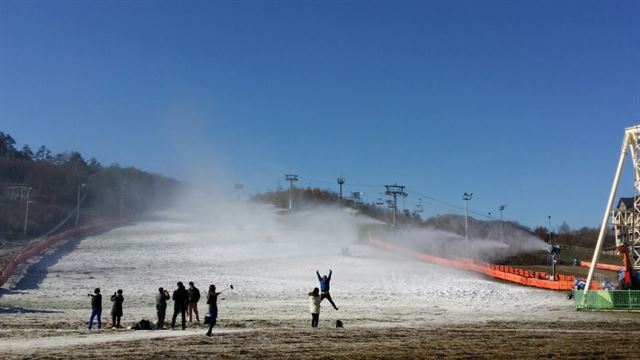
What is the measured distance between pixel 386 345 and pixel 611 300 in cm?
1785

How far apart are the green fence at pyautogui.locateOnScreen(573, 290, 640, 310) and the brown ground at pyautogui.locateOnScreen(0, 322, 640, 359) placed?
345 inches

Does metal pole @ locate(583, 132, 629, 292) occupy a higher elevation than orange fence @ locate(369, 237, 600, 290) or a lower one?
higher

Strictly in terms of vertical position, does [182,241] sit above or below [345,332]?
above

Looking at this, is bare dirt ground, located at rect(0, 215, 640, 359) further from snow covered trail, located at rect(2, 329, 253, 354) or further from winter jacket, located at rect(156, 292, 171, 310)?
winter jacket, located at rect(156, 292, 171, 310)

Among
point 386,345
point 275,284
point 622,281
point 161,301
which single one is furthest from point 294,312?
point 622,281

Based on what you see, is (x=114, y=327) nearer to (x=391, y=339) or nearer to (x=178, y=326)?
(x=178, y=326)

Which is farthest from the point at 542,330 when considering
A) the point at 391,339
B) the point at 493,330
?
the point at 391,339

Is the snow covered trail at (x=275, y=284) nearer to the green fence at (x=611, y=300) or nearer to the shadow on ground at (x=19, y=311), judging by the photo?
the shadow on ground at (x=19, y=311)

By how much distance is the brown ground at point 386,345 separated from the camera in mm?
14367

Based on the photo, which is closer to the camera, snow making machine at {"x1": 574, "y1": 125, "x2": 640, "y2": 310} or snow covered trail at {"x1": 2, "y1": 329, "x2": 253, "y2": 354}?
snow covered trail at {"x1": 2, "y1": 329, "x2": 253, "y2": 354}

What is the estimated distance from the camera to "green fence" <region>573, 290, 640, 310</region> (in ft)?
95.2

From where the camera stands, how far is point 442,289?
131ft

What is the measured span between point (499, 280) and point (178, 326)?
113ft

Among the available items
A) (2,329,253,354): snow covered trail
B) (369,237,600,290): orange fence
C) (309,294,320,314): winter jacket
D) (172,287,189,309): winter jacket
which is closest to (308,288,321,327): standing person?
(309,294,320,314): winter jacket
